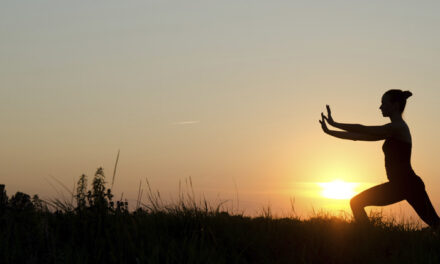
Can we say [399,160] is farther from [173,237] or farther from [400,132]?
[173,237]

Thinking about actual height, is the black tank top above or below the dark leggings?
above

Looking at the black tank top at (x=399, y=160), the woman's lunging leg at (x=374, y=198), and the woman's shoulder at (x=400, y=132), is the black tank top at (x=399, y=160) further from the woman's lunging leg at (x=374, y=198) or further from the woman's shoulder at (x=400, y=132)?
the woman's lunging leg at (x=374, y=198)

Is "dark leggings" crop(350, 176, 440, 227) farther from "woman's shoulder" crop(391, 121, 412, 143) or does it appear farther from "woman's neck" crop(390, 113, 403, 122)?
"woman's neck" crop(390, 113, 403, 122)

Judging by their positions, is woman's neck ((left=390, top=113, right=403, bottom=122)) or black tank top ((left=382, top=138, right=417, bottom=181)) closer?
black tank top ((left=382, top=138, right=417, bottom=181))

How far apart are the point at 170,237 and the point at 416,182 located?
167 inches

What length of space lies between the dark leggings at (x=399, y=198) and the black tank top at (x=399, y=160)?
9 cm

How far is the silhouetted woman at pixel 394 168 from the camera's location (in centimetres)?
901

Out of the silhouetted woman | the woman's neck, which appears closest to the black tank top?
the silhouetted woman

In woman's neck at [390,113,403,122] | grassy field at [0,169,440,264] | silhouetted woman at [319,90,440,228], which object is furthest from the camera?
woman's neck at [390,113,403,122]

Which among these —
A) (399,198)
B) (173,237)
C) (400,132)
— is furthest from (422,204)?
(173,237)

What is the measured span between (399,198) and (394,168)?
0.49 metres

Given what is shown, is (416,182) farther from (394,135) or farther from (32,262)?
(32,262)

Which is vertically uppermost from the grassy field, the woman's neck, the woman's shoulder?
the woman's neck

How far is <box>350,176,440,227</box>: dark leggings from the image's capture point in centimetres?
A: 902
